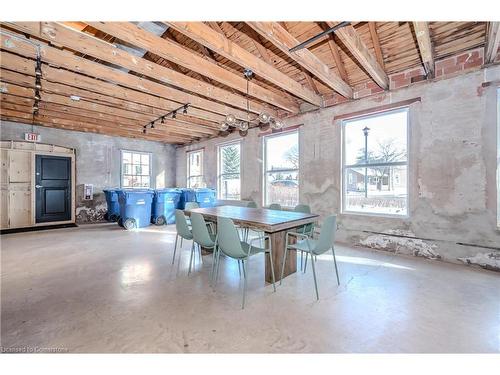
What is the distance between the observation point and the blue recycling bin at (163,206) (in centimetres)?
664

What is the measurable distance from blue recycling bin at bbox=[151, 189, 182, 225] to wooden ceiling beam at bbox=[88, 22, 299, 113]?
13.3 feet

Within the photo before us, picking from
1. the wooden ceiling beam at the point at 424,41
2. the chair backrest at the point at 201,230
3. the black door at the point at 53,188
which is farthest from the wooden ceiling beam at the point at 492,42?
the black door at the point at 53,188

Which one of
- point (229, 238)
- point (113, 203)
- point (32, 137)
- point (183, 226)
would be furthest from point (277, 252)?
point (32, 137)

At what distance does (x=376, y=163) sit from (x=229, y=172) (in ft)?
13.7

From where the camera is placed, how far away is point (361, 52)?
118 inches

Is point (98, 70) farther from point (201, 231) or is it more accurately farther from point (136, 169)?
point (136, 169)

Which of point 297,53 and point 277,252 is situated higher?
point 297,53

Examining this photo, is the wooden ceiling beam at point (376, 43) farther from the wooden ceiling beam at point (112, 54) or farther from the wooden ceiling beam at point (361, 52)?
the wooden ceiling beam at point (112, 54)

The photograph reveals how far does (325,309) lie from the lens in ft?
Answer: 7.15

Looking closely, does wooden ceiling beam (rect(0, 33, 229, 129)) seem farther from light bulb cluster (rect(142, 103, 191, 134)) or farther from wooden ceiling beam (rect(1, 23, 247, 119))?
light bulb cluster (rect(142, 103, 191, 134))

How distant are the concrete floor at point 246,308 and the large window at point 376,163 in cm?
108

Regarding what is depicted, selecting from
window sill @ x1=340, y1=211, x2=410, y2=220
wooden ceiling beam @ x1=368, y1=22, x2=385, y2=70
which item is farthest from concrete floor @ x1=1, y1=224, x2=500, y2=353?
wooden ceiling beam @ x1=368, y1=22, x2=385, y2=70
